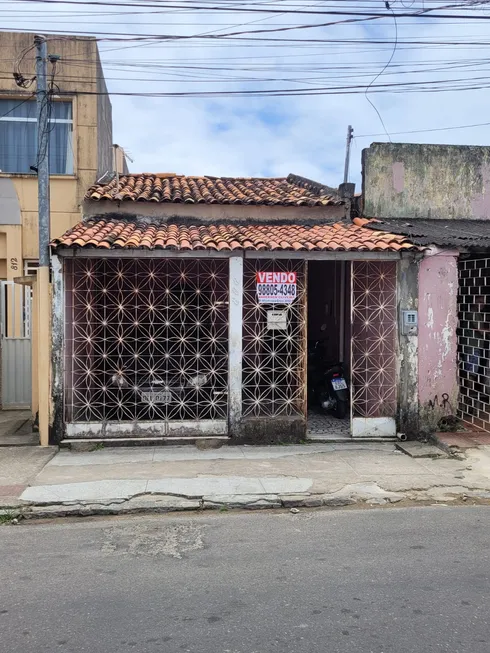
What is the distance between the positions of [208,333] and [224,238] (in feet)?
4.69

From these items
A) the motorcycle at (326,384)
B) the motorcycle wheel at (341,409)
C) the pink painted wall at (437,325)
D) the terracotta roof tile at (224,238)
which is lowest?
the motorcycle wheel at (341,409)

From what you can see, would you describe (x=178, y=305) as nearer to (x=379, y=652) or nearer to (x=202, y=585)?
(x=202, y=585)

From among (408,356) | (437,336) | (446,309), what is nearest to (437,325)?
(437,336)

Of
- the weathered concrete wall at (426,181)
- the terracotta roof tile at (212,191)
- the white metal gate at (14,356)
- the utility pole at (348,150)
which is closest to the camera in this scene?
the terracotta roof tile at (212,191)

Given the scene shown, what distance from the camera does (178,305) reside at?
8.31 m

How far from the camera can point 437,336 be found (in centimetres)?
855

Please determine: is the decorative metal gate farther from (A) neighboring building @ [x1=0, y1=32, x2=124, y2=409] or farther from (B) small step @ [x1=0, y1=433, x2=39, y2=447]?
(A) neighboring building @ [x1=0, y1=32, x2=124, y2=409]

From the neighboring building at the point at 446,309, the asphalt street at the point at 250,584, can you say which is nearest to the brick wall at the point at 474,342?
the neighboring building at the point at 446,309

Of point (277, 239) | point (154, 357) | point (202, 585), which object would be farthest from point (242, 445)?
point (202, 585)

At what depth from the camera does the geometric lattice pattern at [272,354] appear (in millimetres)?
8383

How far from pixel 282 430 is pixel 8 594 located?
16.2ft

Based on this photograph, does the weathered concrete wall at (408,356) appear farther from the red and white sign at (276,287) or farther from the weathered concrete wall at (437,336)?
the red and white sign at (276,287)

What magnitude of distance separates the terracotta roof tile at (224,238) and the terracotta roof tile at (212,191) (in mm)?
611

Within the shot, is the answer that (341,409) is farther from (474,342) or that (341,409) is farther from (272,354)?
(474,342)
